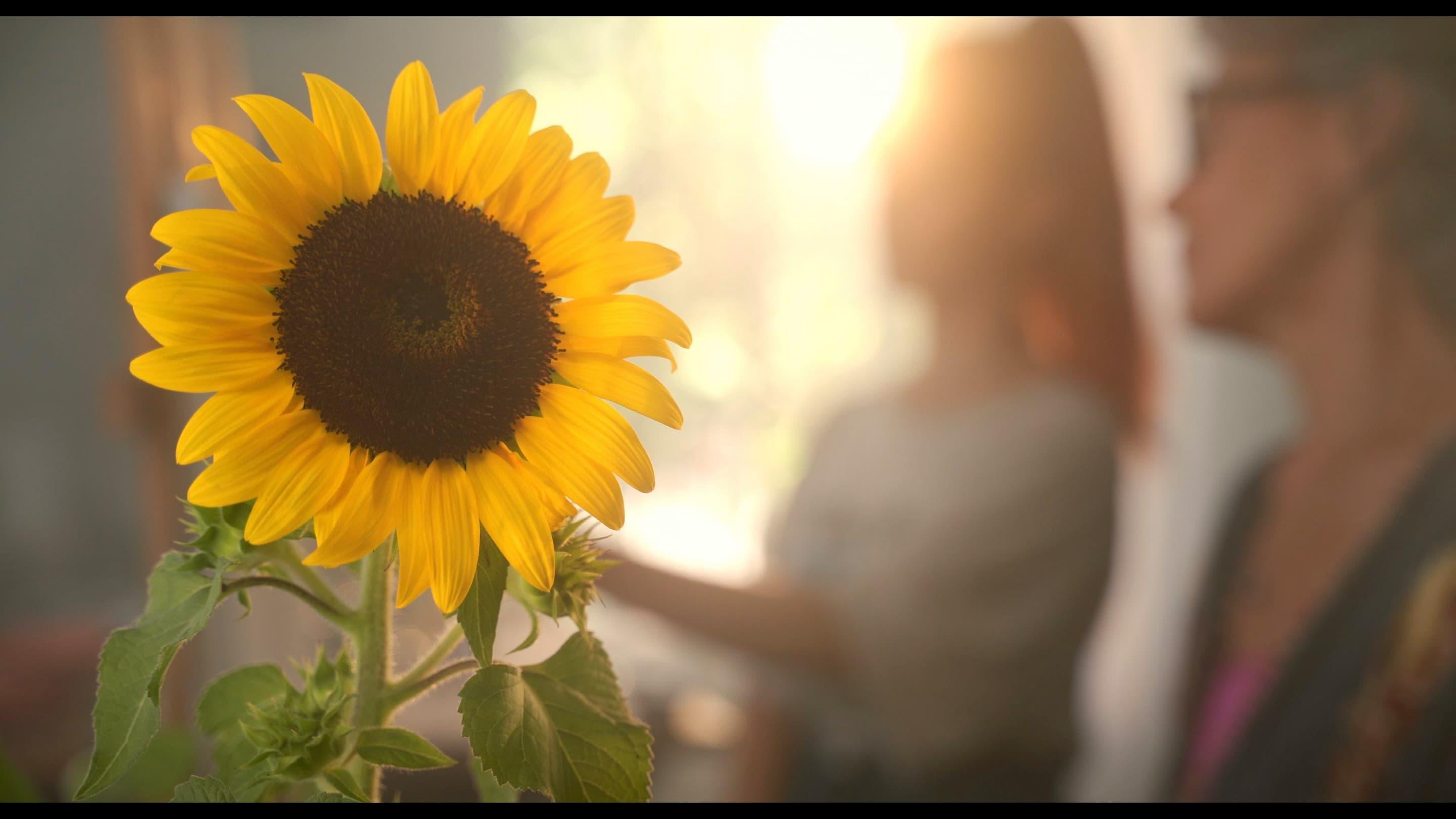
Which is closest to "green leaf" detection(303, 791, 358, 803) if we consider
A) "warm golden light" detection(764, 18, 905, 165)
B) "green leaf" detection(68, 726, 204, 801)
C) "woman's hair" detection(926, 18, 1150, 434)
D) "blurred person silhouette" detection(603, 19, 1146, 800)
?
"green leaf" detection(68, 726, 204, 801)

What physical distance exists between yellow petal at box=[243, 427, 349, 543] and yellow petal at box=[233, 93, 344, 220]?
0.19ft

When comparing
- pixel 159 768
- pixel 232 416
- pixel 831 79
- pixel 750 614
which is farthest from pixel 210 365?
pixel 831 79

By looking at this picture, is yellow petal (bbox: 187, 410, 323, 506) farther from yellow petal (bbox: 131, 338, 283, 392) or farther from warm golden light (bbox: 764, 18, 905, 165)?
warm golden light (bbox: 764, 18, 905, 165)

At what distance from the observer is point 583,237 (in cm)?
23

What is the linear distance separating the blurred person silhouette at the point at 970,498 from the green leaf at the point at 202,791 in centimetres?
81

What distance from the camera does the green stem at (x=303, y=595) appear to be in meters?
0.20

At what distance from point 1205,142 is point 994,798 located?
0.97 m

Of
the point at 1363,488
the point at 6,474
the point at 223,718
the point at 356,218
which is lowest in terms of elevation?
the point at 6,474

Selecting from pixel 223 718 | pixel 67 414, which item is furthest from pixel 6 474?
pixel 223 718

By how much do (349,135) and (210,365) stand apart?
0.22ft

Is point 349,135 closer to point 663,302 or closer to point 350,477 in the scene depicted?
point 350,477

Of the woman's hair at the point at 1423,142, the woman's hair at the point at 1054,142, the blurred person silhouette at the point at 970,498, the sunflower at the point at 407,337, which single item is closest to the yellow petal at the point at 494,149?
the sunflower at the point at 407,337

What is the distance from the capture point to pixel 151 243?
0.77 meters
